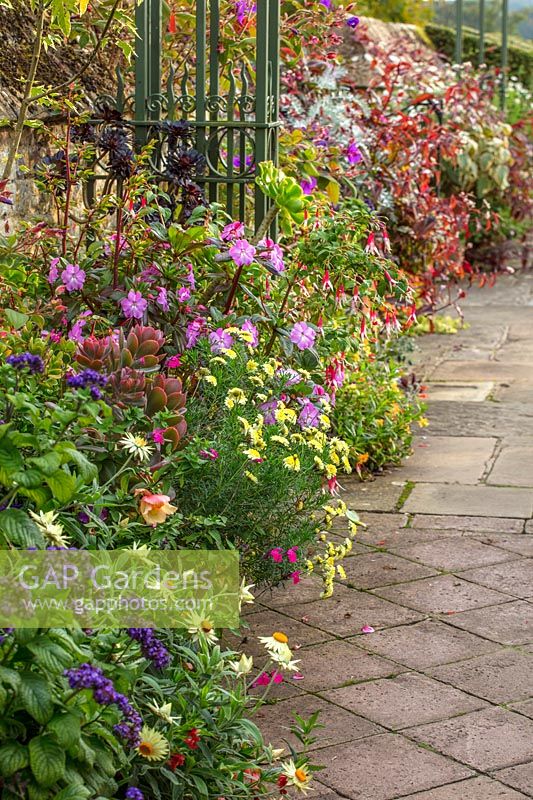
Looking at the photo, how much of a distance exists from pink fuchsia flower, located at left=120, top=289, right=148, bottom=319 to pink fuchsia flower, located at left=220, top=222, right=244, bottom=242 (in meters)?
0.46

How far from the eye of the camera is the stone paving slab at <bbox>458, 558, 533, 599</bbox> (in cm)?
372

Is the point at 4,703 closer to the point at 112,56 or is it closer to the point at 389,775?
the point at 389,775

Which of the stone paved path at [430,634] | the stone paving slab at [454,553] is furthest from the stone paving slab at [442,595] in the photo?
the stone paving slab at [454,553]

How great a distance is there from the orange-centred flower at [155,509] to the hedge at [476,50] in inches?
597

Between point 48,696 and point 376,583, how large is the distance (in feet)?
6.36

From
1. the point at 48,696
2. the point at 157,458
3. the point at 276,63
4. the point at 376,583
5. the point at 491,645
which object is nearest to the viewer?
the point at 48,696

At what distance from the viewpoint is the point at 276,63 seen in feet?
15.7

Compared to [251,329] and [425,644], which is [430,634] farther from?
[251,329]

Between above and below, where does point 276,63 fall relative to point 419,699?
above

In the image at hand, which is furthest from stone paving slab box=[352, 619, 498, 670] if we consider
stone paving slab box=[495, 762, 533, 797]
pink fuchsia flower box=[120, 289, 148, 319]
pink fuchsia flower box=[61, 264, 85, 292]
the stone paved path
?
pink fuchsia flower box=[61, 264, 85, 292]

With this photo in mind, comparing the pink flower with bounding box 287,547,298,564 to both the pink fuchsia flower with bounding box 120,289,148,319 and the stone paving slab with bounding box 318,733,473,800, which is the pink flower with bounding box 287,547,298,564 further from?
the pink fuchsia flower with bounding box 120,289,148,319

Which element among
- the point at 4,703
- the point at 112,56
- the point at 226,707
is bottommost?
the point at 226,707

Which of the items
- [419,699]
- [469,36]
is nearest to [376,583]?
[419,699]

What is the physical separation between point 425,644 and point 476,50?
15353 millimetres
